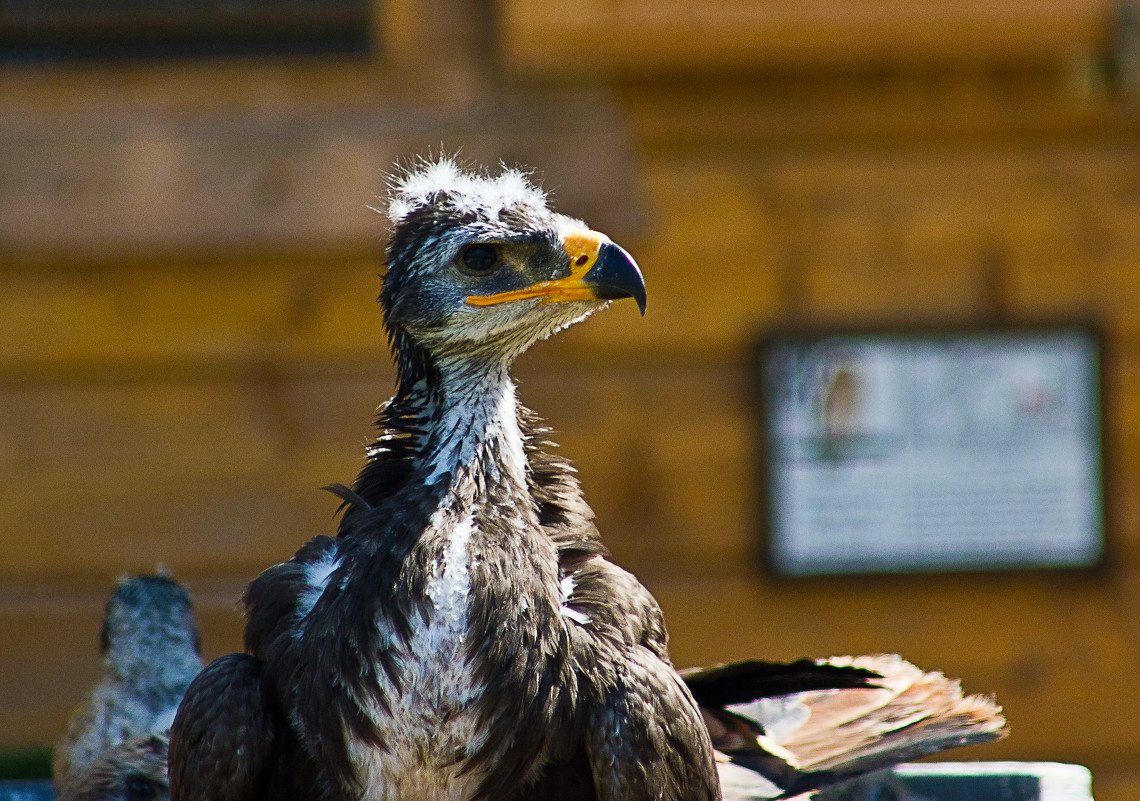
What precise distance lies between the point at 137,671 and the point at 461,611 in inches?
44.1

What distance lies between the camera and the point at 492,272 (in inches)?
78.7

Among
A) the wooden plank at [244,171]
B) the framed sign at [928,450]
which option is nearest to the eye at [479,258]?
the wooden plank at [244,171]

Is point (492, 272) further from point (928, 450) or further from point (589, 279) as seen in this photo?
point (928, 450)

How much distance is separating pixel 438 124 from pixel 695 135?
73 cm

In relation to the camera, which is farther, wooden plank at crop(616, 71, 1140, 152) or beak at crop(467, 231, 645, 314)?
wooden plank at crop(616, 71, 1140, 152)

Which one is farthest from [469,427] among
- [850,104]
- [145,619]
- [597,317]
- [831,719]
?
[850,104]

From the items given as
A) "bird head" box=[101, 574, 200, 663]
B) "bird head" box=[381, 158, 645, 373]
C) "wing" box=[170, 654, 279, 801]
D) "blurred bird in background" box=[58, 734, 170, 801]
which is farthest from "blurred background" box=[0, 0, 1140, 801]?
"wing" box=[170, 654, 279, 801]

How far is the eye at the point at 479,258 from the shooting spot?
6.54 ft

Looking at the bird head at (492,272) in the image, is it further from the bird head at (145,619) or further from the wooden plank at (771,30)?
the wooden plank at (771,30)

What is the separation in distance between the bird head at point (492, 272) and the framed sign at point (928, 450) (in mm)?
1883

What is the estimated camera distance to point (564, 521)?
2.11 metres

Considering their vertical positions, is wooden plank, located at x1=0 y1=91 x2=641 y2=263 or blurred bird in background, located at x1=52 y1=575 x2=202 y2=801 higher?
wooden plank, located at x1=0 y1=91 x2=641 y2=263

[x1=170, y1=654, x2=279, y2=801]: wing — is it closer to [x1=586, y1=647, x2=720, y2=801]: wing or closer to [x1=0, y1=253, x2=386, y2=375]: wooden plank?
[x1=586, y1=647, x2=720, y2=801]: wing

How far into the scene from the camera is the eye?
78.5 inches
